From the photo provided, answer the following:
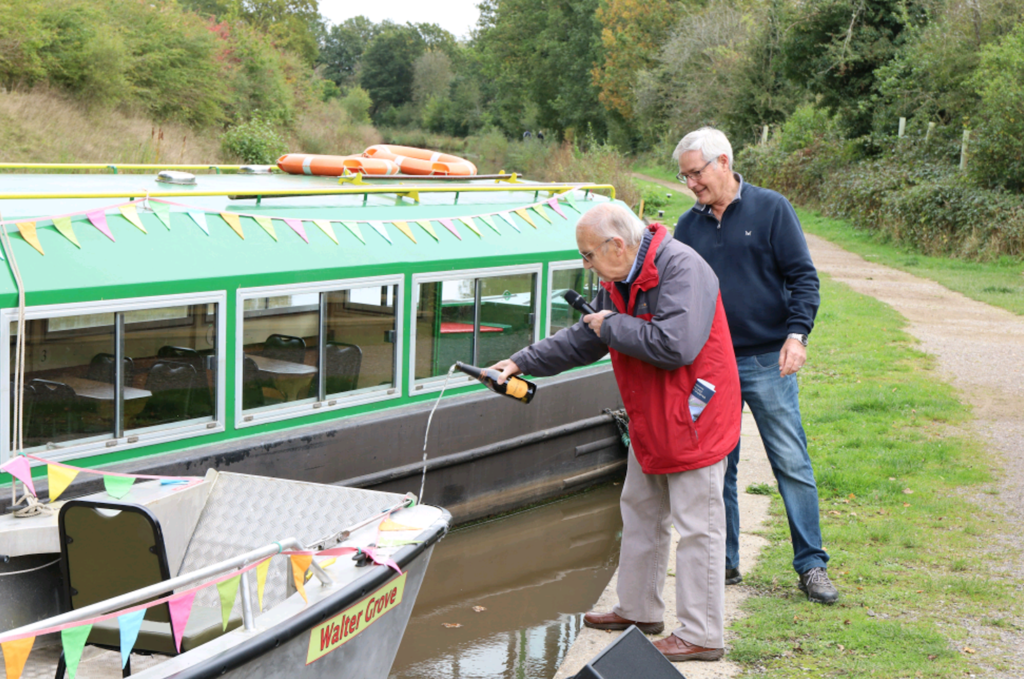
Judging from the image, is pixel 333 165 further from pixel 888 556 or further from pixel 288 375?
pixel 888 556

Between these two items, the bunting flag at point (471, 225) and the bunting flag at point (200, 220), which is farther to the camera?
the bunting flag at point (471, 225)

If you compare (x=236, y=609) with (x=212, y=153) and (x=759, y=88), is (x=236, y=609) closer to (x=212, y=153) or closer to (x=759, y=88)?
(x=212, y=153)

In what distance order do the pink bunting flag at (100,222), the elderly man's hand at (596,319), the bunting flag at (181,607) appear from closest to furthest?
the bunting flag at (181,607) → the elderly man's hand at (596,319) → the pink bunting flag at (100,222)

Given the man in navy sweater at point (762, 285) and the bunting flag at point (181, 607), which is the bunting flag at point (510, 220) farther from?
the bunting flag at point (181, 607)

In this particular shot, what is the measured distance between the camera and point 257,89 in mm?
34281

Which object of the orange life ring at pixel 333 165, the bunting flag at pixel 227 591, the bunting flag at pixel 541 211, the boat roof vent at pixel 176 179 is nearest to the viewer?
the bunting flag at pixel 227 591

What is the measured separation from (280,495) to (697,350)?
1995 mm

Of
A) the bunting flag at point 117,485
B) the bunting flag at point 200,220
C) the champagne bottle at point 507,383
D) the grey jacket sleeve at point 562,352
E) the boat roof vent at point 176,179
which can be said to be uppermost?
the boat roof vent at point 176,179

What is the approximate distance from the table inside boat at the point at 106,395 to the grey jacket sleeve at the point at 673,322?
8.85ft

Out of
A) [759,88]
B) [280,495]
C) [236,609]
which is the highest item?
[759,88]

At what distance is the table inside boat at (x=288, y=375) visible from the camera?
232 inches

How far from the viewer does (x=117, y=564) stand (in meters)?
3.70

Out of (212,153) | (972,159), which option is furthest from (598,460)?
(212,153)

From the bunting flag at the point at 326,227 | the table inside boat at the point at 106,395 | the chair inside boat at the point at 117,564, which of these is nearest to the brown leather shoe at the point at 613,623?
the chair inside boat at the point at 117,564
